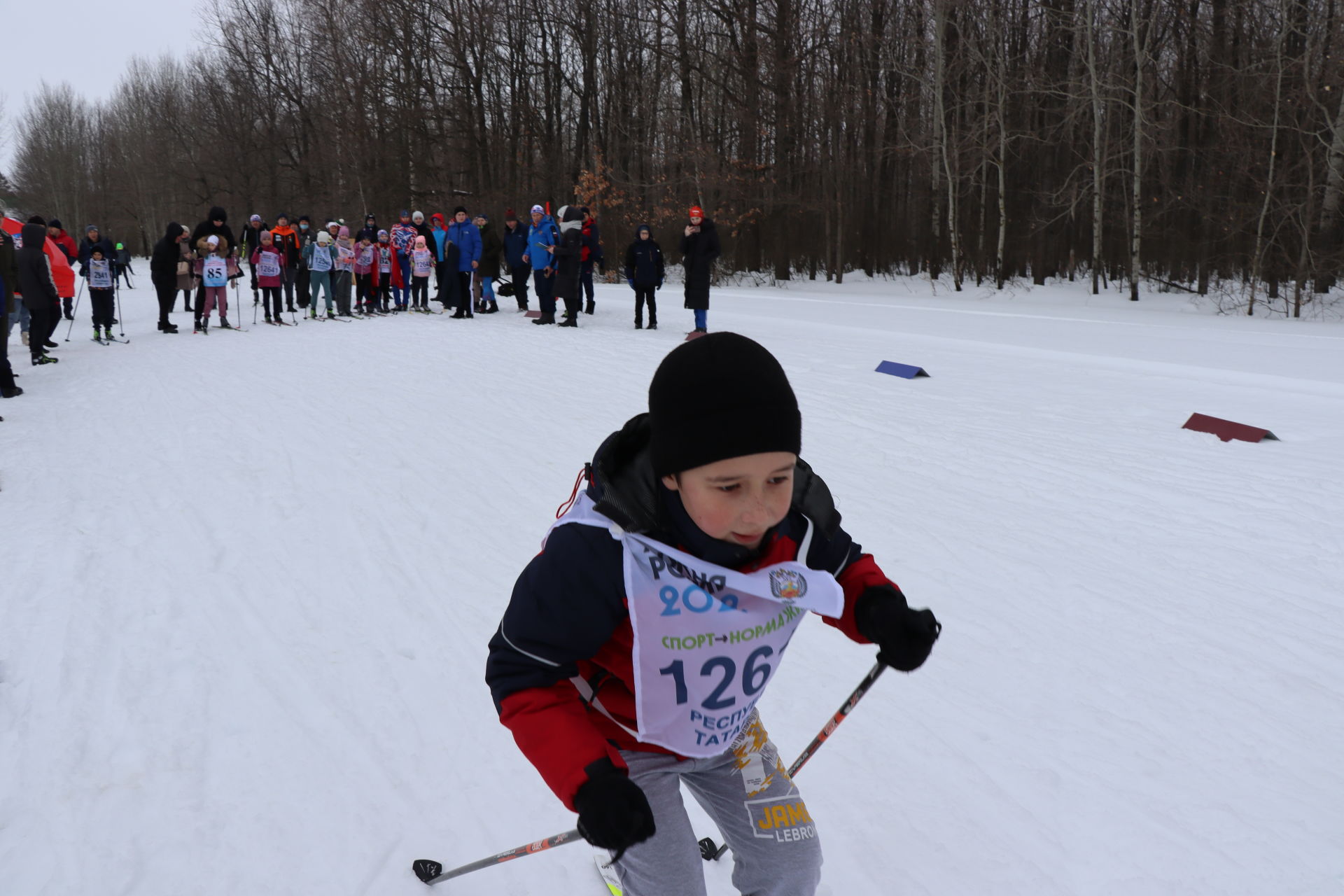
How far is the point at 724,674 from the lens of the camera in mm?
1720

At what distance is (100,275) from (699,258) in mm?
8350

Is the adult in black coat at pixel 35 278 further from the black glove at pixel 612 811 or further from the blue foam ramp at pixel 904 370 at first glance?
the black glove at pixel 612 811

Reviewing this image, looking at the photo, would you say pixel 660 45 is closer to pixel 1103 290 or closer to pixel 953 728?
pixel 1103 290

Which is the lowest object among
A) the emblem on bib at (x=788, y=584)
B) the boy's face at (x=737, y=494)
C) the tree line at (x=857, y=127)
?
the emblem on bib at (x=788, y=584)

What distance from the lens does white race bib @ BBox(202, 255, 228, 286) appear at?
13680 millimetres

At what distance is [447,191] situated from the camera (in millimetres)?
35406

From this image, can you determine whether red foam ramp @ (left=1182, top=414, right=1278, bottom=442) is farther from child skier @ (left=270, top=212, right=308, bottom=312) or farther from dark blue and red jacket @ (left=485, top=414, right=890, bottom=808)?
child skier @ (left=270, top=212, right=308, bottom=312)

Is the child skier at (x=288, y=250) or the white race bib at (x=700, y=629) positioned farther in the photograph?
the child skier at (x=288, y=250)

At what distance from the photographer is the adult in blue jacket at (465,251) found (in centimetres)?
1587

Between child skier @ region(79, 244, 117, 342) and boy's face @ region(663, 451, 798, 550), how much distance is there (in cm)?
1394

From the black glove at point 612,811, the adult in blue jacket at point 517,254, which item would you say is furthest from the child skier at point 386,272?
the black glove at point 612,811

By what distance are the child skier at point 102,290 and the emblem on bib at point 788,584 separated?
1398 centimetres

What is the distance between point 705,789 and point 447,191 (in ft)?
119

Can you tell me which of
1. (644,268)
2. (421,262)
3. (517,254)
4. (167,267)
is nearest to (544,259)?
(644,268)
